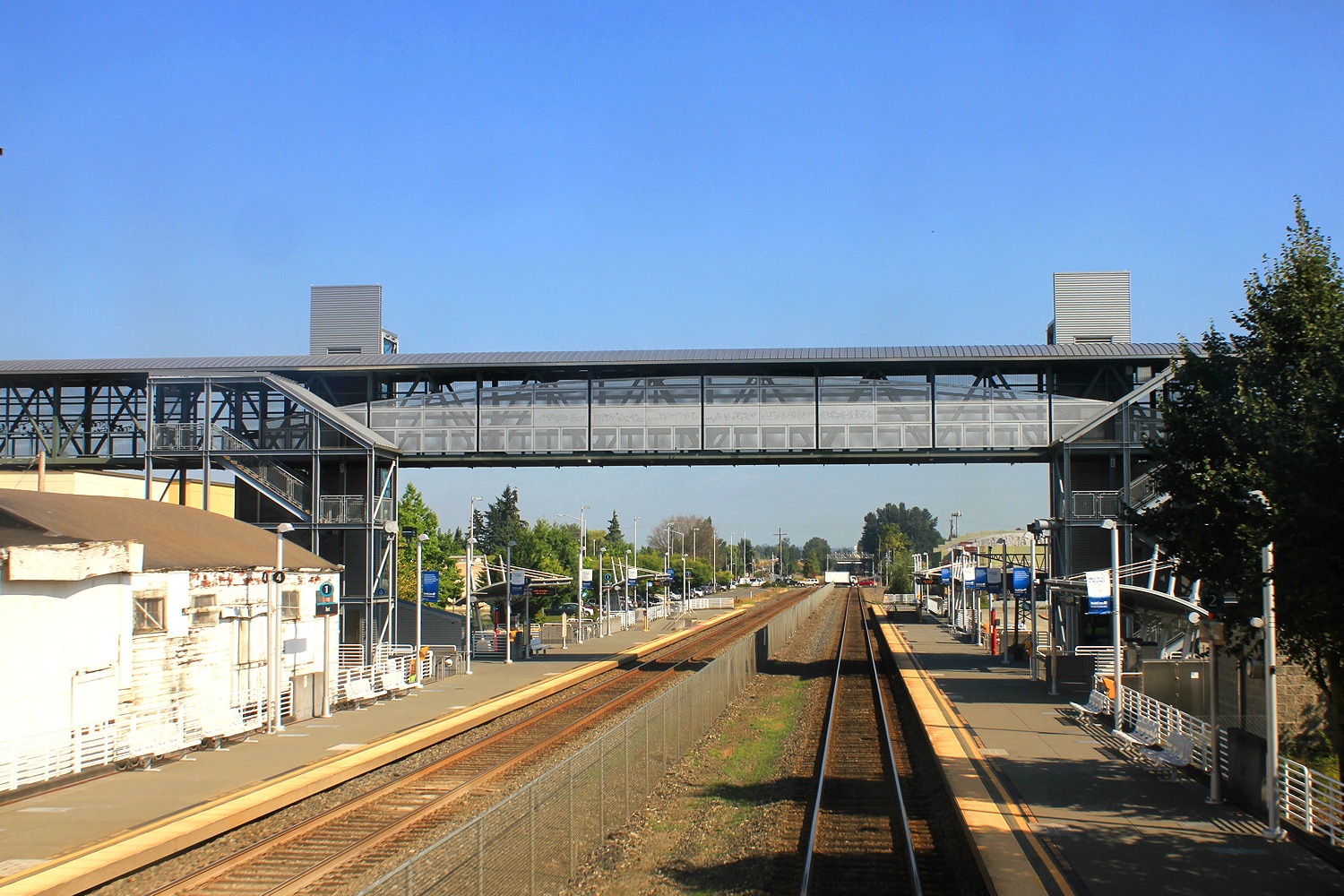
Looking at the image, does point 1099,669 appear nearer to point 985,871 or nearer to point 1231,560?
point 1231,560

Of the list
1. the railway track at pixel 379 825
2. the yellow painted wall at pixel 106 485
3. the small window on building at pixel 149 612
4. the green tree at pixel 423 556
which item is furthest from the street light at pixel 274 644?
the green tree at pixel 423 556

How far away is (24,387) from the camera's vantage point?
36.9m

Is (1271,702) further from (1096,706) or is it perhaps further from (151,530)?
(151,530)

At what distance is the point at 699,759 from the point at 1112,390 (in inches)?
902

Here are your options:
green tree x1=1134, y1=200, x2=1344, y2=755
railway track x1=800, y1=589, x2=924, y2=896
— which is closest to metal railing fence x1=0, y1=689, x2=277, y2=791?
railway track x1=800, y1=589, x2=924, y2=896

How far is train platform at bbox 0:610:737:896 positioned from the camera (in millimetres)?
11773

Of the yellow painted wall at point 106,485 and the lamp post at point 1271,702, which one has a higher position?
the yellow painted wall at point 106,485

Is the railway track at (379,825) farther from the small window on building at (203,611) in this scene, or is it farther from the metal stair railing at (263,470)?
the metal stair railing at (263,470)

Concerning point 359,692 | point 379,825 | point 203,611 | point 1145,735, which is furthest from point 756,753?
point 203,611

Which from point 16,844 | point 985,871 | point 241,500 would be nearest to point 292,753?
point 16,844

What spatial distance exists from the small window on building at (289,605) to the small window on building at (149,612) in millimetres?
4350

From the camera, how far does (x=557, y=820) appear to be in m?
11.9

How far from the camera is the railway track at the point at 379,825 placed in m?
12.0

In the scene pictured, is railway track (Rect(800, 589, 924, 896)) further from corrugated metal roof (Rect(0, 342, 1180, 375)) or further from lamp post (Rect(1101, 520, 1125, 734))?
corrugated metal roof (Rect(0, 342, 1180, 375))
